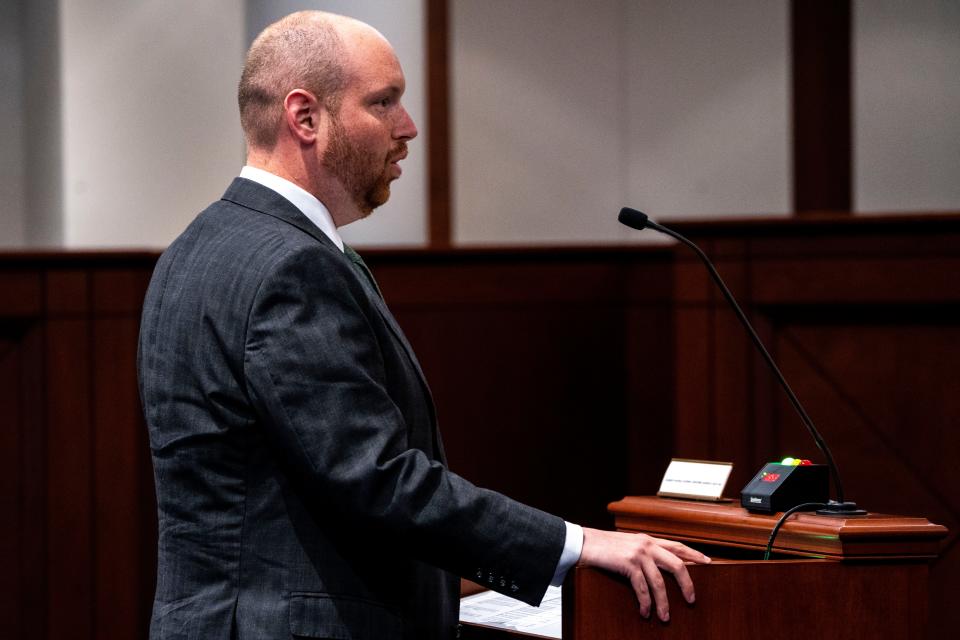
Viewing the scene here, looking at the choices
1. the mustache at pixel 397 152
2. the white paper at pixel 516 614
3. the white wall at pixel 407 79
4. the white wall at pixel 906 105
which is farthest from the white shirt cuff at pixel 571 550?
the white wall at pixel 906 105

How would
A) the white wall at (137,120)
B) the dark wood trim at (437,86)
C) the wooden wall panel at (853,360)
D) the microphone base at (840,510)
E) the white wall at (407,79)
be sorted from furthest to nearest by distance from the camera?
the white wall at (137,120), the dark wood trim at (437,86), the white wall at (407,79), the wooden wall panel at (853,360), the microphone base at (840,510)

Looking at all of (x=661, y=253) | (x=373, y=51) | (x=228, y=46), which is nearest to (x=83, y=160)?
(x=228, y=46)

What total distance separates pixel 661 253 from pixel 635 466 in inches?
33.4

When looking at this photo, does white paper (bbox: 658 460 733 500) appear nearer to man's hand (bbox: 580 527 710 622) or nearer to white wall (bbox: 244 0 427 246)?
man's hand (bbox: 580 527 710 622)

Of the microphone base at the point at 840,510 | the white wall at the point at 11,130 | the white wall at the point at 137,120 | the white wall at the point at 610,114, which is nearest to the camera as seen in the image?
the microphone base at the point at 840,510

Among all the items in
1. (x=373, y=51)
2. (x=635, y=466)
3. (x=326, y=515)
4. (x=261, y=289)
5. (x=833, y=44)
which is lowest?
(x=635, y=466)

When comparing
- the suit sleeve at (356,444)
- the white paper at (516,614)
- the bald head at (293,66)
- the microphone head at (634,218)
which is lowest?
the white paper at (516,614)

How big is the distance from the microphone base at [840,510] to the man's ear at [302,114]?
88cm

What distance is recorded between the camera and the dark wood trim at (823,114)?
5914mm

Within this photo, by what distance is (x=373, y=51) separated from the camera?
5.76 feet

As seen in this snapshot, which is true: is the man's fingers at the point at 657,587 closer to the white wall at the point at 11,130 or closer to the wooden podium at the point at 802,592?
the wooden podium at the point at 802,592

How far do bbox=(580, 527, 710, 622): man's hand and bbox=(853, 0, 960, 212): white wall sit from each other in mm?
5371

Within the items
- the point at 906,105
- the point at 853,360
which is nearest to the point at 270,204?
the point at 853,360

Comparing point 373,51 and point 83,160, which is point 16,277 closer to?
point 83,160
